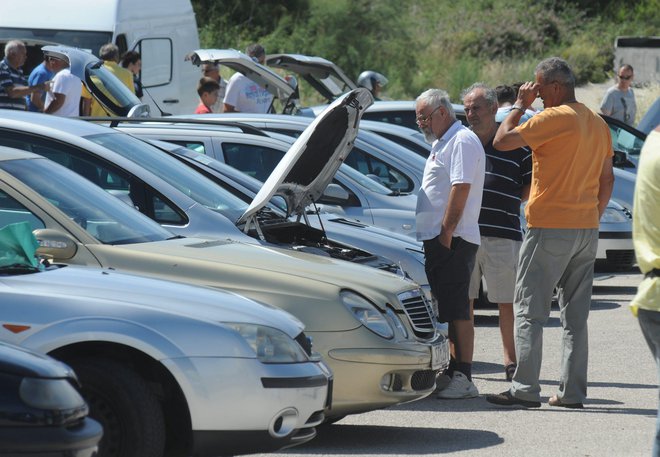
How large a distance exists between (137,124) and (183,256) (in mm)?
4309

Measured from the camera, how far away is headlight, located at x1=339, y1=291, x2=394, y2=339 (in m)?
6.71

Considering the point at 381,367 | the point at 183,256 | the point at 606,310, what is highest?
the point at 183,256

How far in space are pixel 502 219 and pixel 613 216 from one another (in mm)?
5672

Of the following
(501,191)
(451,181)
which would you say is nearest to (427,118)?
(451,181)

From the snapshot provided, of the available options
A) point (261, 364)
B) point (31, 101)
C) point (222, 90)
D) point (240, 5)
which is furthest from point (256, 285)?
point (240, 5)

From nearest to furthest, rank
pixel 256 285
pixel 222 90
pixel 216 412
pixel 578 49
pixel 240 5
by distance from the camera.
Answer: pixel 216 412
pixel 256 285
pixel 222 90
pixel 240 5
pixel 578 49

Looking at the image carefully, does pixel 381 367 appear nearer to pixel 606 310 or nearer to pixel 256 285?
pixel 256 285

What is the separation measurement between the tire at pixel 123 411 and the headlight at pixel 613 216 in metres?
9.38

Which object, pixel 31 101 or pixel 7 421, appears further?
pixel 31 101

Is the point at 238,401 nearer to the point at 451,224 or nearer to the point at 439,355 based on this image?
the point at 439,355

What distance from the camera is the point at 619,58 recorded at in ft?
110

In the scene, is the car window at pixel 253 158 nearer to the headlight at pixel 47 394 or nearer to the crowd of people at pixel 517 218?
the crowd of people at pixel 517 218

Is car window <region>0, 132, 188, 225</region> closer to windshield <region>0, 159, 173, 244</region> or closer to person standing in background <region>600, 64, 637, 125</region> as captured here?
windshield <region>0, 159, 173, 244</region>

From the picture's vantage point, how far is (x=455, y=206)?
7.98 m
